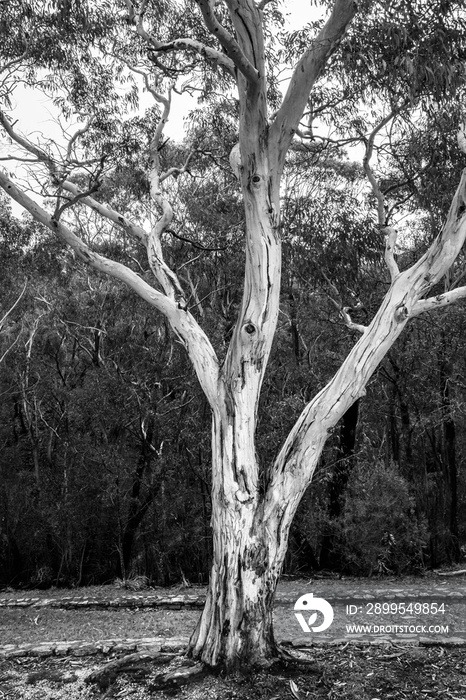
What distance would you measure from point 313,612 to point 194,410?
16.8 ft

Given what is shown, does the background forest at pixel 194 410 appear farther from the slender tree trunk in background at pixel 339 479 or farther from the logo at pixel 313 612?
the logo at pixel 313 612

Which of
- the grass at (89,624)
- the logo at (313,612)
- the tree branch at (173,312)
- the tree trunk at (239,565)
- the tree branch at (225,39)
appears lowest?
the grass at (89,624)

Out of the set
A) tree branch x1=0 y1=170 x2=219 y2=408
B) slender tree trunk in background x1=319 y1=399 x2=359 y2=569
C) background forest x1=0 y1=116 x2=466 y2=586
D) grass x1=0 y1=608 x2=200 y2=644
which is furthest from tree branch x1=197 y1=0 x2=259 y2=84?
slender tree trunk in background x1=319 y1=399 x2=359 y2=569

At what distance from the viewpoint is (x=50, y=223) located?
240 inches

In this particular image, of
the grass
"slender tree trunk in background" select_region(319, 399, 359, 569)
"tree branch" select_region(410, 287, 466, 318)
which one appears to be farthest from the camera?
"slender tree trunk in background" select_region(319, 399, 359, 569)

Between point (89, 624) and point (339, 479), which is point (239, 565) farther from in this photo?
point (339, 479)

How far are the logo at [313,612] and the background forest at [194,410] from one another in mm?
2815

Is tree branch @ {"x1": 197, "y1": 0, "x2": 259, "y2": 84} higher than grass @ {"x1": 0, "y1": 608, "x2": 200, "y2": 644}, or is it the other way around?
tree branch @ {"x1": 197, "y1": 0, "x2": 259, "y2": 84}

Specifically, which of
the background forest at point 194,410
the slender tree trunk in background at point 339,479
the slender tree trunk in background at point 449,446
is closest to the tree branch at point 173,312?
the background forest at point 194,410

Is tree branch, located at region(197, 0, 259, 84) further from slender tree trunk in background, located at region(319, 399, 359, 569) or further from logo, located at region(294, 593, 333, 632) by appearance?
slender tree trunk in background, located at region(319, 399, 359, 569)

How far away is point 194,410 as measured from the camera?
37.4ft

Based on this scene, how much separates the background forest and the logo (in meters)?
2.82

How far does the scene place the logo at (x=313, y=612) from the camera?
245 inches

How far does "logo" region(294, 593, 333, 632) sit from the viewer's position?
6223 mm
